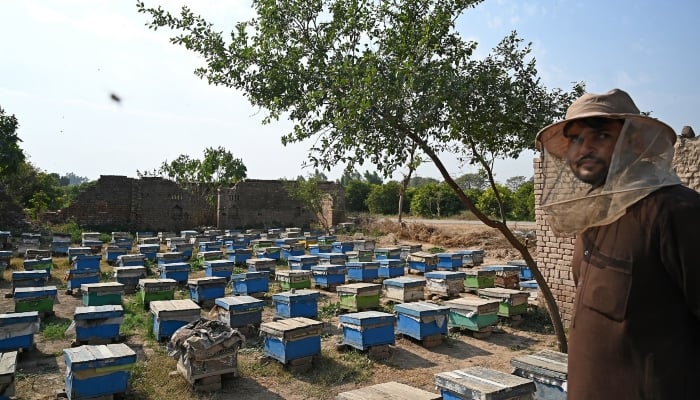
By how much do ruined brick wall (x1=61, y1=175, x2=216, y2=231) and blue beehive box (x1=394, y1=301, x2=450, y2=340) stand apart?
21208 mm

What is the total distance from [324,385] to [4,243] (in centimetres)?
1604

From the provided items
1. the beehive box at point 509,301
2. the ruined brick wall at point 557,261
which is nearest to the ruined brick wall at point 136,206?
the beehive box at point 509,301

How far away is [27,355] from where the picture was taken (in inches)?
264

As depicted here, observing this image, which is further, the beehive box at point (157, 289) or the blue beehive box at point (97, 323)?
the beehive box at point (157, 289)

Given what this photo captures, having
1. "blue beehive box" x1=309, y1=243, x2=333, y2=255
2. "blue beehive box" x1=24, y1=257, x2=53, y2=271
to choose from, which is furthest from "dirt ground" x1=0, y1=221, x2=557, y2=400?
"blue beehive box" x1=309, y1=243, x2=333, y2=255

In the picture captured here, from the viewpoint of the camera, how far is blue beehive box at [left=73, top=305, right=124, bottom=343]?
21.8 feet

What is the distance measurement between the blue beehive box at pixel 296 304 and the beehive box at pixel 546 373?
4179 millimetres

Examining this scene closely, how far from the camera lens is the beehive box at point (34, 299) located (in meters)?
8.06

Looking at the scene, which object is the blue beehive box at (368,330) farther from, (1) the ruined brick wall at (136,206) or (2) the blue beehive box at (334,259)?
(1) the ruined brick wall at (136,206)

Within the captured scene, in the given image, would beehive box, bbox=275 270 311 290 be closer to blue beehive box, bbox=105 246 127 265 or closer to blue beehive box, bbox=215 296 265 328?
blue beehive box, bbox=215 296 265 328

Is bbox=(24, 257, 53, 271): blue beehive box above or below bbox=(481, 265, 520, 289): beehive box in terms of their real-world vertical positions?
above

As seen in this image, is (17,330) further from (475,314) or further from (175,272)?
(475,314)

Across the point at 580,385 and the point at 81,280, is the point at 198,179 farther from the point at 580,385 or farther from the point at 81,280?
the point at 580,385

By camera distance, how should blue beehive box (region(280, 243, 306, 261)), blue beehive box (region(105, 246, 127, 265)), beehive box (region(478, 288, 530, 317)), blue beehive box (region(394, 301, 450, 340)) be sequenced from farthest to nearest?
blue beehive box (region(280, 243, 306, 261))
blue beehive box (region(105, 246, 127, 265))
beehive box (region(478, 288, 530, 317))
blue beehive box (region(394, 301, 450, 340))
